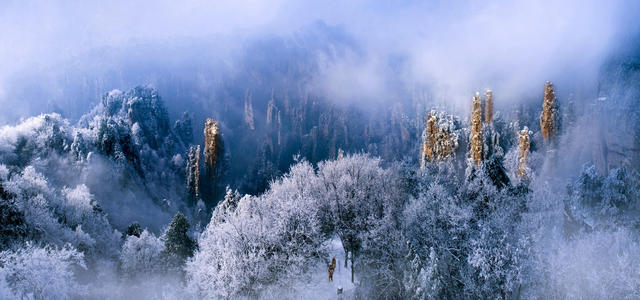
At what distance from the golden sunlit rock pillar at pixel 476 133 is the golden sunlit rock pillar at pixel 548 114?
11549 mm

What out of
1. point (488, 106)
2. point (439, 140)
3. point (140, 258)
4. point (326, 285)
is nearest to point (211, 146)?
point (140, 258)

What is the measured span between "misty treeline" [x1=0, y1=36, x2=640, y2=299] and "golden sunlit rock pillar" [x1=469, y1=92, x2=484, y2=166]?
17.9 inches

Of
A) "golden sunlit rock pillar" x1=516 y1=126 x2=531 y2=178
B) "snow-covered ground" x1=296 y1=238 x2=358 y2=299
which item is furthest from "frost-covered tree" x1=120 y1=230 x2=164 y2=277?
"golden sunlit rock pillar" x1=516 y1=126 x2=531 y2=178

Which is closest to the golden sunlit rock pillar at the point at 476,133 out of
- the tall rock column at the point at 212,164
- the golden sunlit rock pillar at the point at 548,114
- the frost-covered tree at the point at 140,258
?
the golden sunlit rock pillar at the point at 548,114

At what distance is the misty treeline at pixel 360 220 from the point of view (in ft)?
63.2

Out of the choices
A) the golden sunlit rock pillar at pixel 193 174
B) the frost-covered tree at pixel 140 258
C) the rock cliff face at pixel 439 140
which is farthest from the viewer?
the golden sunlit rock pillar at pixel 193 174

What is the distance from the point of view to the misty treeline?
19.2m

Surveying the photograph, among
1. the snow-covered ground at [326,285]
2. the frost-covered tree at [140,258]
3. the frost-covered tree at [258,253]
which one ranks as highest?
the frost-covered tree at [140,258]

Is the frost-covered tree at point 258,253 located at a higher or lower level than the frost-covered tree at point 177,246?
lower

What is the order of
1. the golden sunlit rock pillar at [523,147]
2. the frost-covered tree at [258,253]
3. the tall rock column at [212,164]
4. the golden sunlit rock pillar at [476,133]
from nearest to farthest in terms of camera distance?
the frost-covered tree at [258,253], the golden sunlit rock pillar at [523,147], the golden sunlit rock pillar at [476,133], the tall rock column at [212,164]

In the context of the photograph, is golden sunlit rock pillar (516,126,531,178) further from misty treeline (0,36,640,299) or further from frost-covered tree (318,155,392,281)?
frost-covered tree (318,155,392,281)

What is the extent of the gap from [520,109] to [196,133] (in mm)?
85583

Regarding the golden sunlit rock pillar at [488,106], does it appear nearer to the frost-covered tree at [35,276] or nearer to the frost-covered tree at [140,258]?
the frost-covered tree at [140,258]

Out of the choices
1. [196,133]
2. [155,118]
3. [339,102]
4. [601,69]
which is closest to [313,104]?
[339,102]
